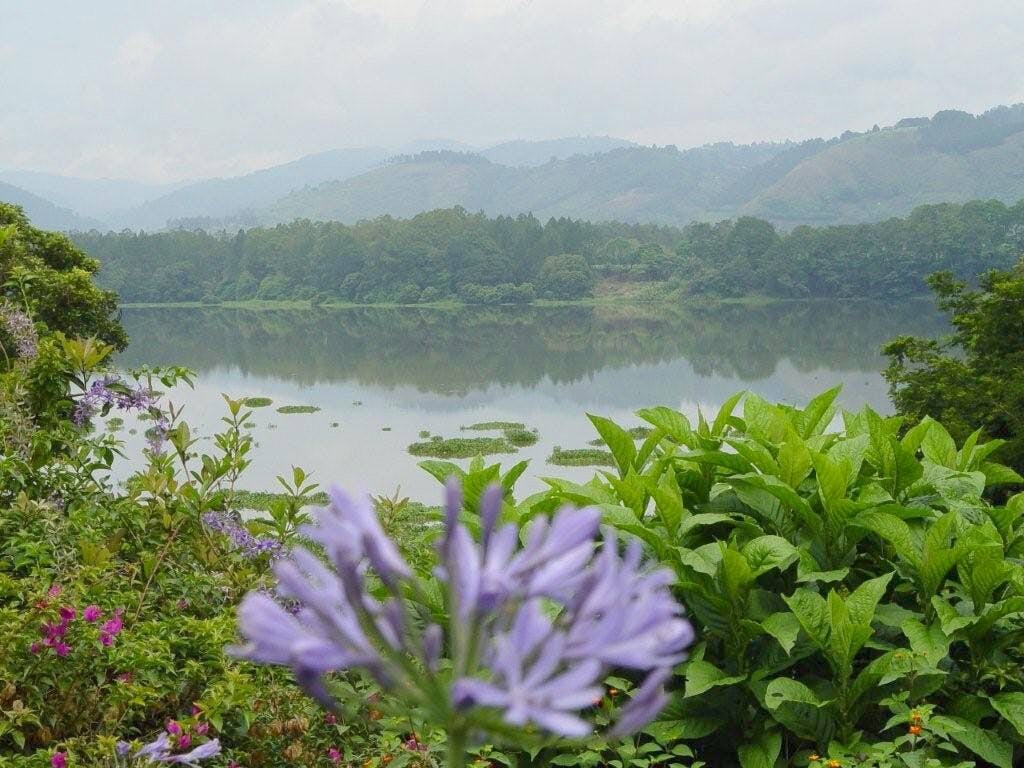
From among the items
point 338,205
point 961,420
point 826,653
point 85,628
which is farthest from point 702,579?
point 338,205

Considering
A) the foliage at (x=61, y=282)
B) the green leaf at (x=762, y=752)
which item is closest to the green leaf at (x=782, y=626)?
the green leaf at (x=762, y=752)

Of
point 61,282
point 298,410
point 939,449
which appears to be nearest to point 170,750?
point 939,449

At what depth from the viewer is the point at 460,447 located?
22547 mm

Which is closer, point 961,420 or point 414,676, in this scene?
point 414,676

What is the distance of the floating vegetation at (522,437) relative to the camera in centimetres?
2375

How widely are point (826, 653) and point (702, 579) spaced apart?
407 mm

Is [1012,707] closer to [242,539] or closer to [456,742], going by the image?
[242,539]

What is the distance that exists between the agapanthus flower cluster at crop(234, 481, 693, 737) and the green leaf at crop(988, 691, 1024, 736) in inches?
102

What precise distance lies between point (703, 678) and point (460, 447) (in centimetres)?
1987

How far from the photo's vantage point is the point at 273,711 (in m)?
2.80

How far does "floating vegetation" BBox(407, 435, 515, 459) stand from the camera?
22.0 m

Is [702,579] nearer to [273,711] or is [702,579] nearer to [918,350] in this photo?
[273,711]

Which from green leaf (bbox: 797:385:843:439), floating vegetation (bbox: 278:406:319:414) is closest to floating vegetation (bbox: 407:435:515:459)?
floating vegetation (bbox: 278:406:319:414)

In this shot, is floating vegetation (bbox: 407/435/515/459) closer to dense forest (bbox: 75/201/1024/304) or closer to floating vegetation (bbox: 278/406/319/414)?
floating vegetation (bbox: 278/406/319/414)
